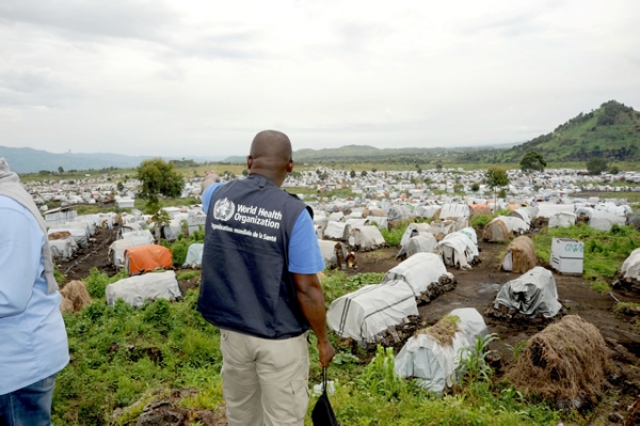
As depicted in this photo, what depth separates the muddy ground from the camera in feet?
23.5

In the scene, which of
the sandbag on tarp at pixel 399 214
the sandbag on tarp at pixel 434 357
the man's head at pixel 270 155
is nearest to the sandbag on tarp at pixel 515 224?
the sandbag on tarp at pixel 399 214

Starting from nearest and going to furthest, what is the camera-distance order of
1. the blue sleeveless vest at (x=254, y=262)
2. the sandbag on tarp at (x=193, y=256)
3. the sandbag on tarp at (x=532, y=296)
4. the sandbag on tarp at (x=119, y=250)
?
the blue sleeveless vest at (x=254, y=262), the sandbag on tarp at (x=532, y=296), the sandbag on tarp at (x=193, y=256), the sandbag on tarp at (x=119, y=250)

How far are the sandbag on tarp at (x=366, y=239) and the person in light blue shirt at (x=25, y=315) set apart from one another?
20.2 meters

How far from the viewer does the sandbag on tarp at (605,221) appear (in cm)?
2412

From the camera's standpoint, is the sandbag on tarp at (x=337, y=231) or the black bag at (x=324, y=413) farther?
the sandbag on tarp at (x=337, y=231)

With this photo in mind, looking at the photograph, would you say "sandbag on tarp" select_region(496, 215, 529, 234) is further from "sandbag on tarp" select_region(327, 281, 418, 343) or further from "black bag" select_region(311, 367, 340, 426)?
"black bag" select_region(311, 367, 340, 426)

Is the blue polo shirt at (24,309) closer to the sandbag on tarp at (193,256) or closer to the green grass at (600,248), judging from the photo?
the green grass at (600,248)

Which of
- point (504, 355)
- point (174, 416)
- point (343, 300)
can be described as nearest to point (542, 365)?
point (504, 355)

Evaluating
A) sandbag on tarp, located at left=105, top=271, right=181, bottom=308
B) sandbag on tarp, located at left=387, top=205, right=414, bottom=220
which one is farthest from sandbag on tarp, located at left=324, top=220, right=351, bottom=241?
sandbag on tarp, located at left=105, top=271, right=181, bottom=308

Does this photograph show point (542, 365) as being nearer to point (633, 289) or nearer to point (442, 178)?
point (633, 289)

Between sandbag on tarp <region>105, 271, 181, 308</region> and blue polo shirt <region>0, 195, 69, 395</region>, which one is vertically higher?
blue polo shirt <region>0, 195, 69, 395</region>

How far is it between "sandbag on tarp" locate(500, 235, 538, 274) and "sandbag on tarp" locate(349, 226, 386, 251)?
734 cm

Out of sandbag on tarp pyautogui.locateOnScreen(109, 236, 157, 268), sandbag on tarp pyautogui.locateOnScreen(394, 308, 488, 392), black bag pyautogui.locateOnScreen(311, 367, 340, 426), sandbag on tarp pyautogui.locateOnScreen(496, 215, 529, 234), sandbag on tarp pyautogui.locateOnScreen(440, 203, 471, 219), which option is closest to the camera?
black bag pyautogui.locateOnScreen(311, 367, 340, 426)

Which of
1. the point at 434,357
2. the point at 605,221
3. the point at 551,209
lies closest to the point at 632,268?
the point at 434,357
